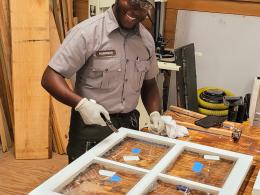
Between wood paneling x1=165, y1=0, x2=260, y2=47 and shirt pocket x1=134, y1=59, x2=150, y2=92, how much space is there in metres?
1.39

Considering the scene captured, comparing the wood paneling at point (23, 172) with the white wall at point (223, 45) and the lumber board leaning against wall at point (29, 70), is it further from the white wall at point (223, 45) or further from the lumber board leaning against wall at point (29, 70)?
the white wall at point (223, 45)

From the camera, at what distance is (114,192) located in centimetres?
123

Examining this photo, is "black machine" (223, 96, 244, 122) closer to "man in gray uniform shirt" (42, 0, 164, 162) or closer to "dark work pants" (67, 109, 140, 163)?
"man in gray uniform shirt" (42, 0, 164, 162)

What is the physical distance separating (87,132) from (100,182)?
1.84 ft

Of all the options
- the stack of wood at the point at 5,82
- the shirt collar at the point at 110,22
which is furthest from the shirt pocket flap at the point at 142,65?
the stack of wood at the point at 5,82

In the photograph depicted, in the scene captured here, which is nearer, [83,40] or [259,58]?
[83,40]

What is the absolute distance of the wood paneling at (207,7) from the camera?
299cm

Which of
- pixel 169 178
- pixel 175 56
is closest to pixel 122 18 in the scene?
pixel 169 178

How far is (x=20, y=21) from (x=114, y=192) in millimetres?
2106

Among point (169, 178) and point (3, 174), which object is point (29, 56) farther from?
point (169, 178)

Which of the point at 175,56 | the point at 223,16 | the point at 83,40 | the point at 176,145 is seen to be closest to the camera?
the point at 176,145

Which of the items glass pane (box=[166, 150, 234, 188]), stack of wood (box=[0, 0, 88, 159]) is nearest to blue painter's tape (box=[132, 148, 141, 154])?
glass pane (box=[166, 150, 234, 188])

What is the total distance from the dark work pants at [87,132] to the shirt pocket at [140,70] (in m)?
0.15

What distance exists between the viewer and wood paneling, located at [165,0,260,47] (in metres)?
2.99
